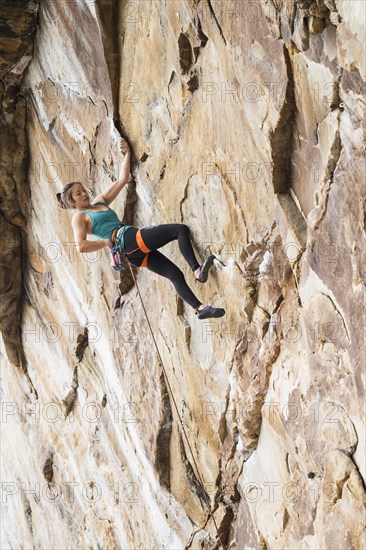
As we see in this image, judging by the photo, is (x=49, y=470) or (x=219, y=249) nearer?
(x=219, y=249)

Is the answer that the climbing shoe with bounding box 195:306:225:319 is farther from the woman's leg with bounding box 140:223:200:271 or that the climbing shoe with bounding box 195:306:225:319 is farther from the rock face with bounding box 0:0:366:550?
the woman's leg with bounding box 140:223:200:271

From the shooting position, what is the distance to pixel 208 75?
19.7 feet

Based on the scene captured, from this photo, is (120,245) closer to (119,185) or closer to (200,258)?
(119,185)

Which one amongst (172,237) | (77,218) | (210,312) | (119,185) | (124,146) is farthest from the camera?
(124,146)

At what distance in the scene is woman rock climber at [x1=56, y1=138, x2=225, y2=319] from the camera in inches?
241

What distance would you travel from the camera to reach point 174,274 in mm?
6238

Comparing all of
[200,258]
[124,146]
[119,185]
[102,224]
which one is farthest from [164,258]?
[124,146]

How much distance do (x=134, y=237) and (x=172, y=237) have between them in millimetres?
328

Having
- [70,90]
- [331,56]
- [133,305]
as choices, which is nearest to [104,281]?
[133,305]

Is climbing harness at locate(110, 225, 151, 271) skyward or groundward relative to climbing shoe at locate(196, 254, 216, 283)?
skyward

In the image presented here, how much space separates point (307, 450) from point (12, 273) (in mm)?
5614

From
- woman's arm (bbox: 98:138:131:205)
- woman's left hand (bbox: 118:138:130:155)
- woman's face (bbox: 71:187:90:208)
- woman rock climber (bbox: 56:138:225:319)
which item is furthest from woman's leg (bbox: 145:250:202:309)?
woman's left hand (bbox: 118:138:130:155)

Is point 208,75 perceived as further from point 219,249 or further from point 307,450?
point 307,450

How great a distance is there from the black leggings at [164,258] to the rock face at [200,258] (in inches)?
8.8
